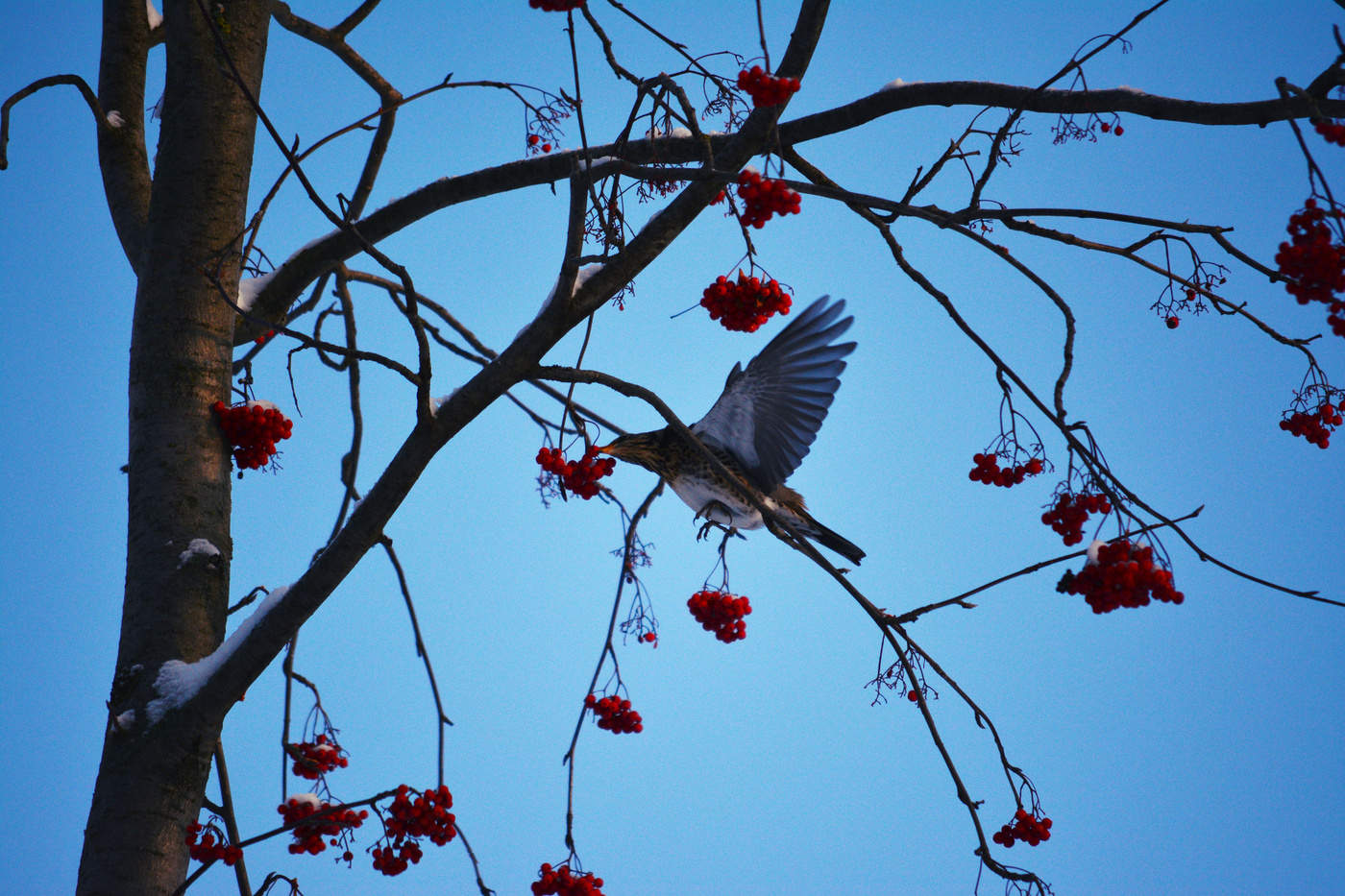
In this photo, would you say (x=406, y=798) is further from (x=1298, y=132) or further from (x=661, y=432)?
(x=1298, y=132)

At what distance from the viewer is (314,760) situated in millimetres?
2740

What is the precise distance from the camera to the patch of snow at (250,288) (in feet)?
10.0

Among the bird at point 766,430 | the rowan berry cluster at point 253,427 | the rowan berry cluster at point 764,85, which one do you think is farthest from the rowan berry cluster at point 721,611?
the rowan berry cluster at point 764,85

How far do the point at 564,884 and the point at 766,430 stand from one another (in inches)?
61.4

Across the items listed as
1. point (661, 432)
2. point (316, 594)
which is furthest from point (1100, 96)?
point (316, 594)

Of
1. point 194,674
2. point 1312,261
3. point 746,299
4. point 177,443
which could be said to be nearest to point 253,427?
point 177,443

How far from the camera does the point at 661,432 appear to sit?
3531 mm

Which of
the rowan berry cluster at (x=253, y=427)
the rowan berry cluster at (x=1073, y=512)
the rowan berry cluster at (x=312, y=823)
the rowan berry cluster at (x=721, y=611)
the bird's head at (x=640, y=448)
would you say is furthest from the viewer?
the bird's head at (x=640, y=448)

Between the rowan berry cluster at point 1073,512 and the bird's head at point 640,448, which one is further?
the bird's head at point 640,448

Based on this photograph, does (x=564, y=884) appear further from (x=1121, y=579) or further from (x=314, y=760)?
(x=1121, y=579)

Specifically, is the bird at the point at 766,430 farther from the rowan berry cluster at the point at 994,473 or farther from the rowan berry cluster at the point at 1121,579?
the rowan berry cluster at the point at 1121,579

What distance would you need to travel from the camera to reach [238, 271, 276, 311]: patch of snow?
3055mm

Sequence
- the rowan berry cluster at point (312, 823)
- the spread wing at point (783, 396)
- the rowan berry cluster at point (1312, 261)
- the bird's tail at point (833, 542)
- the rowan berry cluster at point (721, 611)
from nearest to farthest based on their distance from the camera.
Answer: the rowan berry cluster at point (1312, 261)
the rowan berry cluster at point (312, 823)
the rowan berry cluster at point (721, 611)
the spread wing at point (783, 396)
the bird's tail at point (833, 542)

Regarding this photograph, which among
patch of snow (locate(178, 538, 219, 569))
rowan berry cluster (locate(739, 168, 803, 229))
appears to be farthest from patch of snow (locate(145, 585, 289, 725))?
rowan berry cluster (locate(739, 168, 803, 229))
